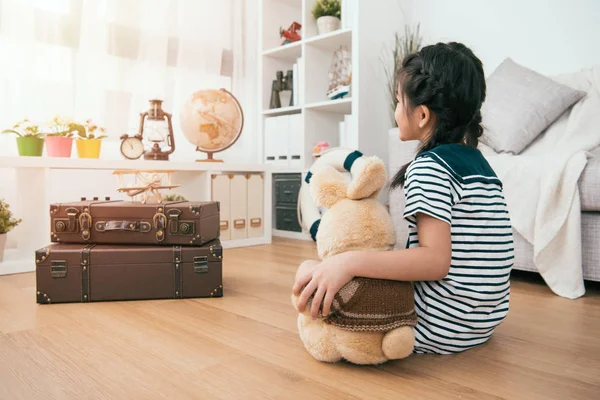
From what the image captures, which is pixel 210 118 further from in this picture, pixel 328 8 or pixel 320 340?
pixel 320 340

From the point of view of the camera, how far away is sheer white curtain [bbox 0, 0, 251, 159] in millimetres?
2137

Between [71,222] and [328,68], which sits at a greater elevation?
[328,68]

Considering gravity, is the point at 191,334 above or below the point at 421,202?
below

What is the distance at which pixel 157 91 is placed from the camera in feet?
8.54

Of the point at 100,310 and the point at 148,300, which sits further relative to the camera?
the point at 148,300

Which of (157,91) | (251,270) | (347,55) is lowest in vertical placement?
(251,270)

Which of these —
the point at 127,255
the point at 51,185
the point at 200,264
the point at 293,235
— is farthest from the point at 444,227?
the point at 293,235

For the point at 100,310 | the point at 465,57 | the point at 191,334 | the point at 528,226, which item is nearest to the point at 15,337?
the point at 100,310

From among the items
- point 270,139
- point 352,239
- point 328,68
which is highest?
point 328,68

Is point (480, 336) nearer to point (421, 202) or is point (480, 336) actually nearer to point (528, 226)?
point (421, 202)

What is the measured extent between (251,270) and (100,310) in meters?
0.65

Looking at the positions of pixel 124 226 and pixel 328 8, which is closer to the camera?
pixel 124 226

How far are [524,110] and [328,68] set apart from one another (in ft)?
4.18

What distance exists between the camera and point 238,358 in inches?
35.5
